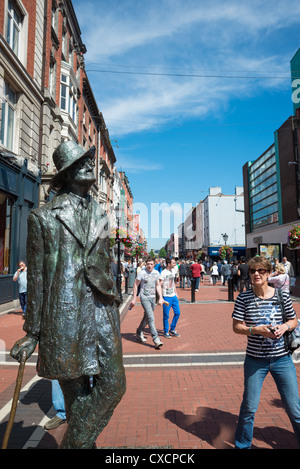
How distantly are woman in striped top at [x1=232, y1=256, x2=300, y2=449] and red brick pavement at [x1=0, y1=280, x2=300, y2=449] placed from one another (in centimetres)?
51

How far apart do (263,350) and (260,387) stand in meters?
0.33

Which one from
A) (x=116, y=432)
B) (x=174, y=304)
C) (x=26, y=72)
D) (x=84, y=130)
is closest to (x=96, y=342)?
(x=116, y=432)

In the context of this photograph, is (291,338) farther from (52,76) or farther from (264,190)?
→ (264,190)

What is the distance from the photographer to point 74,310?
78.5 inches

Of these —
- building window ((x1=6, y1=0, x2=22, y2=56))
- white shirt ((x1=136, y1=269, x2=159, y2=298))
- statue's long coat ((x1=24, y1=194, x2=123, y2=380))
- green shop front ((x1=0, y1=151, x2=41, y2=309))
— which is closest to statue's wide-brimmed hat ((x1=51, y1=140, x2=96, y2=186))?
statue's long coat ((x1=24, y1=194, x2=123, y2=380))

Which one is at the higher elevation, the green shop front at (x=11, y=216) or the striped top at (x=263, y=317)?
the green shop front at (x=11, y=216)

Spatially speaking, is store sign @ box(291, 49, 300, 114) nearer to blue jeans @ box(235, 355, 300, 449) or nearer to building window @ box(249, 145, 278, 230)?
building window @ box(249, 145, 278, 230)

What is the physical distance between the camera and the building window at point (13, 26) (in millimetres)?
11805

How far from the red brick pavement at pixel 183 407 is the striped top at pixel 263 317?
3.31 feet

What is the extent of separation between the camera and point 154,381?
15.2 feet

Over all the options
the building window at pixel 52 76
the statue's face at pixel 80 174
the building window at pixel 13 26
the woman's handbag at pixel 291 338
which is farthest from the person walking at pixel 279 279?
the building window at pixel 52 76

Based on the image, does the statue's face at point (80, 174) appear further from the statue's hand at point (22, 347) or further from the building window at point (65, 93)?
the building window at point (65, 93)

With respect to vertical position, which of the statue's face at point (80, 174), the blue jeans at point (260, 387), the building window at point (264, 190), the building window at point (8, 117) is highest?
the building window at point (264, 190)

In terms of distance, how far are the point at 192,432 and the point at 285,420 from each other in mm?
1073
